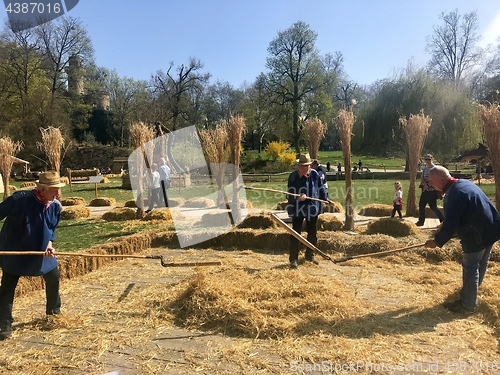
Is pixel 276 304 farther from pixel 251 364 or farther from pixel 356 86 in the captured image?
pixel 356 86

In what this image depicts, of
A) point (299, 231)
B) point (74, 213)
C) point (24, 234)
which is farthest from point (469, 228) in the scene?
point (74, 213)

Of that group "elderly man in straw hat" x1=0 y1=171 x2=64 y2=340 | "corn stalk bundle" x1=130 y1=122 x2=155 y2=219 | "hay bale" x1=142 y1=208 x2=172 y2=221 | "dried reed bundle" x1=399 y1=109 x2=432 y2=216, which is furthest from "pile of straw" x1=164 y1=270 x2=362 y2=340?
"dried reed bundle" x1=399 y1=109 x2=432 y2=216

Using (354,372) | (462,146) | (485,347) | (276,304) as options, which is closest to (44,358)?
(276,304)

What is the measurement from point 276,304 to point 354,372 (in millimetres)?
1178

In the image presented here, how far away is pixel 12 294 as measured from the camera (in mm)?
3617

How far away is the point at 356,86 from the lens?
174 feet

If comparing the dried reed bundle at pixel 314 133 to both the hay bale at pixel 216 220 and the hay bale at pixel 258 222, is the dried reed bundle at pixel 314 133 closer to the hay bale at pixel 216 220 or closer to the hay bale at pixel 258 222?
the hay bale at pixel 258 222

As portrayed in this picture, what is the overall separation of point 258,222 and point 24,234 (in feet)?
16.6

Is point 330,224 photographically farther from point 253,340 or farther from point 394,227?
point 253,340

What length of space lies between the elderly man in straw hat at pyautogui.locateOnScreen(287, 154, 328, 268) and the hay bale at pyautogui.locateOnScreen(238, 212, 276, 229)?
2.17 metres

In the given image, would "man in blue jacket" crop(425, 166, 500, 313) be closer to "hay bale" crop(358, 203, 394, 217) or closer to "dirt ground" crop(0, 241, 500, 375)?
"dirt ground" crop(0, 241, 500, 375)

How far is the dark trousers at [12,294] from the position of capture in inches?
139

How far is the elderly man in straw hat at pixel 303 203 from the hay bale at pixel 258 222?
7.13ft

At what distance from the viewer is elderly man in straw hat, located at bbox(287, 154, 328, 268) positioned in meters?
5.62
